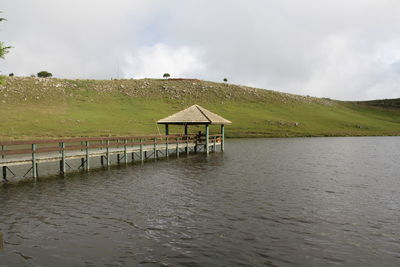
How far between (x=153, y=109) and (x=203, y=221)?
70.1 m

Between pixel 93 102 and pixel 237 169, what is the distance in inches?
2468

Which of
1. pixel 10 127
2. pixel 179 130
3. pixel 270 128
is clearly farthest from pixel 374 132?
pixel 10 127

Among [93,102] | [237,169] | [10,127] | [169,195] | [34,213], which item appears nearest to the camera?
[34,213]

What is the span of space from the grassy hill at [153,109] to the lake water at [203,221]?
40.9 metres

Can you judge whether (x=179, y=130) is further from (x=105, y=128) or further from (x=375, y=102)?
(x=375, y=102)

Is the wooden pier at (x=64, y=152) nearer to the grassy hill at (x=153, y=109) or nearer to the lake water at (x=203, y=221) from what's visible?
the lake water at (x=203, y=221)

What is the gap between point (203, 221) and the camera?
1347cm

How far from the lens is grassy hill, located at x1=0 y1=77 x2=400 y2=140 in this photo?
64562 millimetres

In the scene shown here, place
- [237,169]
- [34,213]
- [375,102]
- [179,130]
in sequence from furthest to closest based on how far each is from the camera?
[375,102]
[179,130]
[237,169]
[34,213]

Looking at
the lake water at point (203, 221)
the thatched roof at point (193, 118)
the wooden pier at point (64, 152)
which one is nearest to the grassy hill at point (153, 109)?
the thatched roof at point (193, 118)

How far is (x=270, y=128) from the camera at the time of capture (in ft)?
240

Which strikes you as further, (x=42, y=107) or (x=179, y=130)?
(x=42, y=107)

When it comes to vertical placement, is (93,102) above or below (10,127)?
above

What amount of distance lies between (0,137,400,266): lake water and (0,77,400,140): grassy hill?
40875 mm
